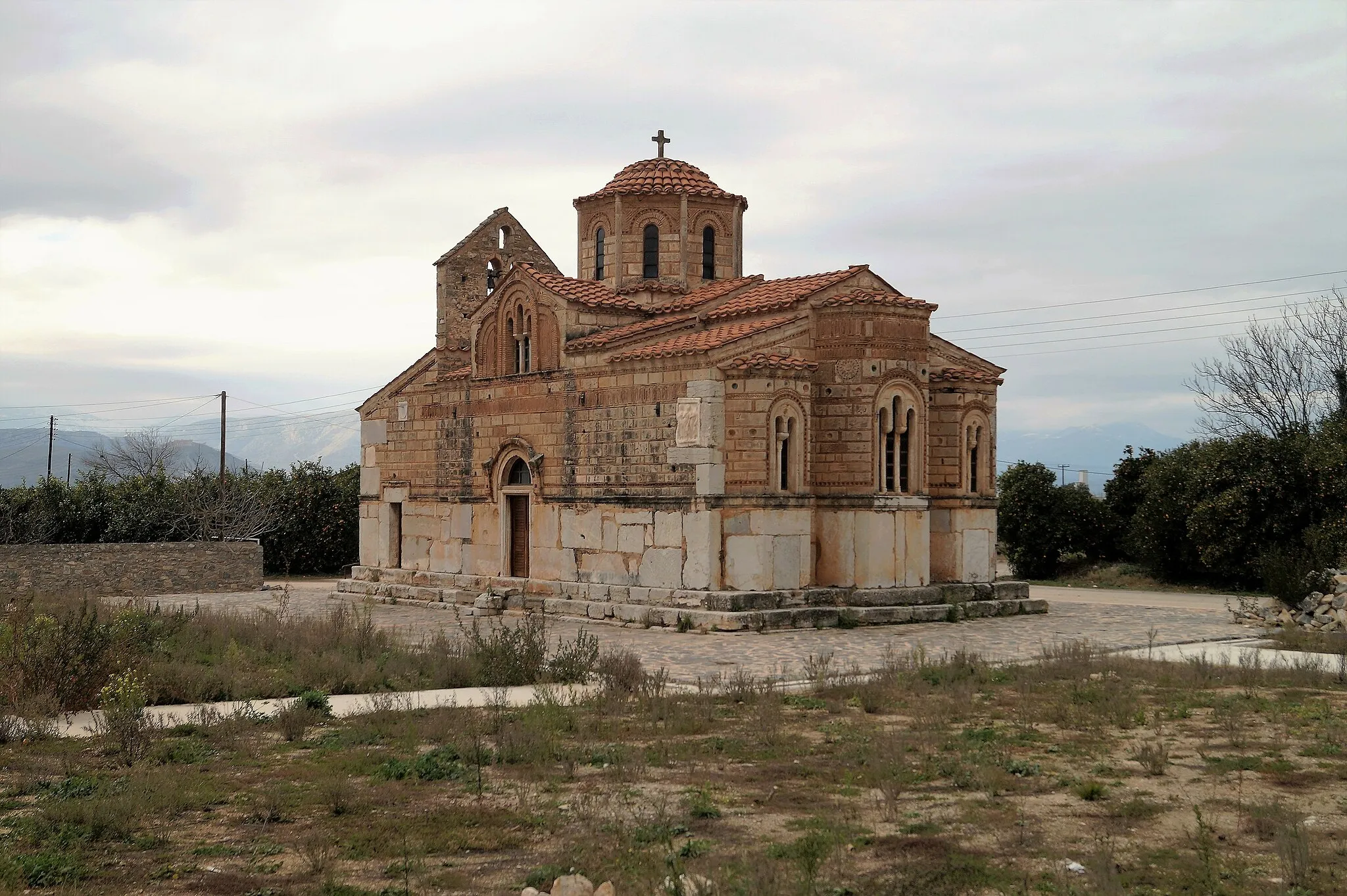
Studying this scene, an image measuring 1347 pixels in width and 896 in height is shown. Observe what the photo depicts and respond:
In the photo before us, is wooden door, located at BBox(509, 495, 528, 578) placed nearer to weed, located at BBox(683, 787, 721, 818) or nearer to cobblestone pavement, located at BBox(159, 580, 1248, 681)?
cobblestone pavement, located at BBox(159, 580, 1248, 681)

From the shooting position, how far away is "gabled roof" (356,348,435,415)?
1111 inches

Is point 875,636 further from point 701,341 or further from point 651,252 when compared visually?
point 651,252

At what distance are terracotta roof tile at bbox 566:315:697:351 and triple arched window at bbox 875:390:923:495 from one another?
3.97m

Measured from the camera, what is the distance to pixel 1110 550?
3234cm

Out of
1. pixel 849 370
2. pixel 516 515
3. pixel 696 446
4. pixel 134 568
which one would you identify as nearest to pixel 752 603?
pixel 696 446

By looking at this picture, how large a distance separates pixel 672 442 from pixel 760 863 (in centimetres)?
1438

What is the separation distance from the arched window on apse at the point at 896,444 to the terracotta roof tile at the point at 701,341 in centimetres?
223

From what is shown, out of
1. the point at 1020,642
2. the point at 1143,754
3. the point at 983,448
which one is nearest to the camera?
the point at 1143,754

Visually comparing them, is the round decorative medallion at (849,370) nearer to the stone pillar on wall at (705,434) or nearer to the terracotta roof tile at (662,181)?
the stone pillar on wall at (705,434)

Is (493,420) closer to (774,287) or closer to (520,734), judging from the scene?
(774,287)

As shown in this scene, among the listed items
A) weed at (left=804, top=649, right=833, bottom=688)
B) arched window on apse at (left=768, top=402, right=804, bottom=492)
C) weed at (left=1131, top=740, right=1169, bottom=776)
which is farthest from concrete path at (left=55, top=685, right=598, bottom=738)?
arched window on apse at (left=768, top=402, right=804, bottom=492)

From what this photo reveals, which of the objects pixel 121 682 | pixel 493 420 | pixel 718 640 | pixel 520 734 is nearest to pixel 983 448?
pixel 718 640

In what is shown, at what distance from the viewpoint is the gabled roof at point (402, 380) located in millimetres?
28219

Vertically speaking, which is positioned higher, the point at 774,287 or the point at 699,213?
the point at 699,213
